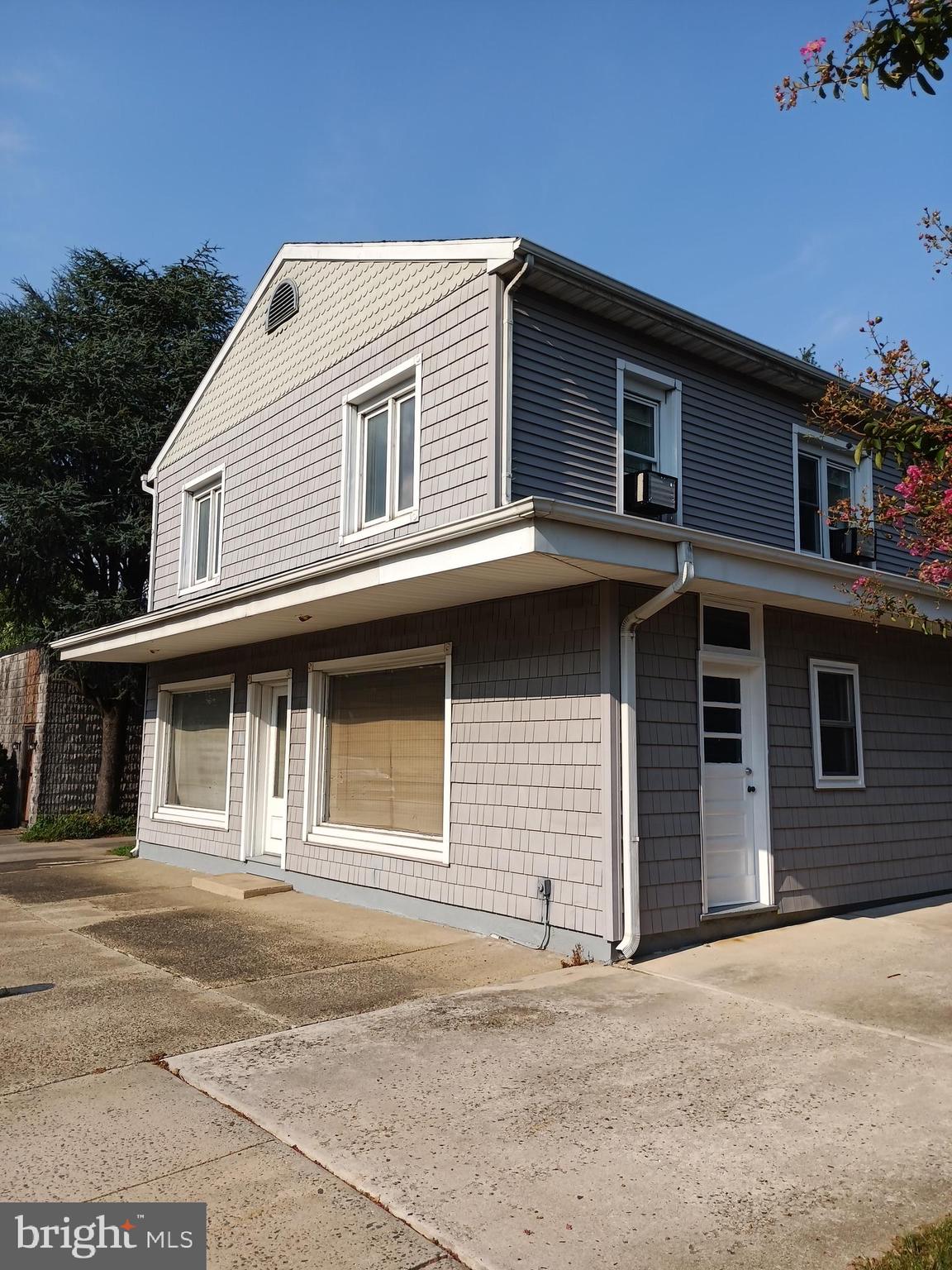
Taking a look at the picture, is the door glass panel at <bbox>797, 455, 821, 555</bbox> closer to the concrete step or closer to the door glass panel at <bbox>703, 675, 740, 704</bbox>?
the door glass panel at <bbox>703, 675, 740, 704</bbox>

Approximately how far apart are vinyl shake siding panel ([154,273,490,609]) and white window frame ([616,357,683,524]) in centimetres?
150

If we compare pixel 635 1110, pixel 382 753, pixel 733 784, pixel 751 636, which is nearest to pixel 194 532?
pixel 382 753

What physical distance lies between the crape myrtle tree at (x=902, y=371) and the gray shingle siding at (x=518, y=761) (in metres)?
3.03

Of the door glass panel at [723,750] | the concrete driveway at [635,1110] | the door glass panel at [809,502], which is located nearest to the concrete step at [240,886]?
the concrete driveway at [635,1110]

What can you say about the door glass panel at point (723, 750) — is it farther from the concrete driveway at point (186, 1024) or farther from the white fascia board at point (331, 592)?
the concrete driveway at point (186, 1024)

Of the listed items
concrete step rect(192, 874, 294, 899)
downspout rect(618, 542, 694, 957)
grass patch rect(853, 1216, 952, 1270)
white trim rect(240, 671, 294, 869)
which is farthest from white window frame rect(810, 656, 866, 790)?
white trim rect(240, 671, 294, 869)

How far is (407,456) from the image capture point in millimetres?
9086

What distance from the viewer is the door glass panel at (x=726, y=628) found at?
25.5 feet

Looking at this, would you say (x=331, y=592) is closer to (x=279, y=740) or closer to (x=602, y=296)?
(x=602, y=296)

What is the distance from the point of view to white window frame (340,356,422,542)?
8805 mm

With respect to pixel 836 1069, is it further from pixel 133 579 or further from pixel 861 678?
pixel 133 579

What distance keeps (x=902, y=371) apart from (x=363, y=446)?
657cm

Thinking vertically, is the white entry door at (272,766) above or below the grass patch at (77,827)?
above

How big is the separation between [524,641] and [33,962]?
440cm
